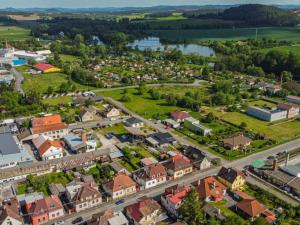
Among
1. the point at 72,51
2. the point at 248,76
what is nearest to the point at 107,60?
the point at 72,51

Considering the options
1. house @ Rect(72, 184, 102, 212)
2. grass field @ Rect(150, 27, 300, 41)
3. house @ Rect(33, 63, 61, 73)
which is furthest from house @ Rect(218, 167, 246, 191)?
grass field @ Rect(150, 27, 300, 41)

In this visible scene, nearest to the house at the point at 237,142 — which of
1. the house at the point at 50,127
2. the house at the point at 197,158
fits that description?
the house at the point at 197,158

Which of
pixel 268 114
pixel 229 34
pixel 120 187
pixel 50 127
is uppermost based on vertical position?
pixel 229 34

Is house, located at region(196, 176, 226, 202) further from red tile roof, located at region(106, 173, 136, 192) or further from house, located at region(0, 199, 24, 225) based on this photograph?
house, located at region(0, 199, 24, 225)

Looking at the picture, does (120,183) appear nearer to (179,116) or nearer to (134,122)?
(134,122)

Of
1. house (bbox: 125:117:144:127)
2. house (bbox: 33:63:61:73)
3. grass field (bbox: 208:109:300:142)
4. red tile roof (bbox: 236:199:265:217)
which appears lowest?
grass field (bbox: 208:109:300:142)

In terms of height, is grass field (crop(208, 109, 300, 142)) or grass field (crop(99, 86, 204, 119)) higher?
grass field (crop(99, 86, 204, 119))

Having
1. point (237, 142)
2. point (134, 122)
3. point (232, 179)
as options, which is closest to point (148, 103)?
point (134, 122)
